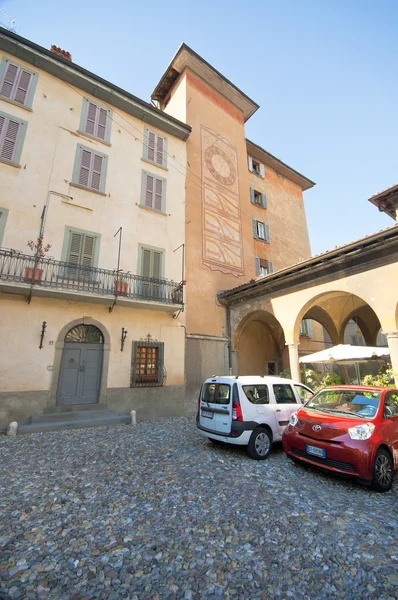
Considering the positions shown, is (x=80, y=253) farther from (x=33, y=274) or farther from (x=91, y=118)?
(x=91, y=118)

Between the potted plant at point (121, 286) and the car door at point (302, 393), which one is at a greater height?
the potted plant at point (121, 286)

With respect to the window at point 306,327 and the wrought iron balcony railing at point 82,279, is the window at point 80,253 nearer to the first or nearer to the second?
the wrought iron balcony railing at point 82,279

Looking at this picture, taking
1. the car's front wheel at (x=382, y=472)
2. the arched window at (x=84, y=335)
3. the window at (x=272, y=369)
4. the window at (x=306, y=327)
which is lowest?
the car's front wheel at (x=382, y=472)

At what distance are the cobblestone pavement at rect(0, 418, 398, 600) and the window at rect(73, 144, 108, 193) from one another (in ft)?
32.8

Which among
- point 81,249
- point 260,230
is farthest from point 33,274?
point 260,230

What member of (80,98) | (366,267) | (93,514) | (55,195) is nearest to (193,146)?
(80,98)

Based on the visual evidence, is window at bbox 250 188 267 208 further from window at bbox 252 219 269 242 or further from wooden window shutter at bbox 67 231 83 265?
wooden window shutter at bbox 67 231 83 265

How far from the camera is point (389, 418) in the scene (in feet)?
16.4

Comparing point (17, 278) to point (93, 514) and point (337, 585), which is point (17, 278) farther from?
point (337, 585)

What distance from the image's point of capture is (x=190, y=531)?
3.19 m

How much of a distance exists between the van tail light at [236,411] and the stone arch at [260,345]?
816 cm

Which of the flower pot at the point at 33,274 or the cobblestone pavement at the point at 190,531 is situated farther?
the flower pot at the point at 33,274

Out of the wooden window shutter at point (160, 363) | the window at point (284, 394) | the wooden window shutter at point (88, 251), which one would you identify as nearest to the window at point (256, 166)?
the wooden window shutter at point (88, 251)

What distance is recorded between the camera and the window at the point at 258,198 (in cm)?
1881
